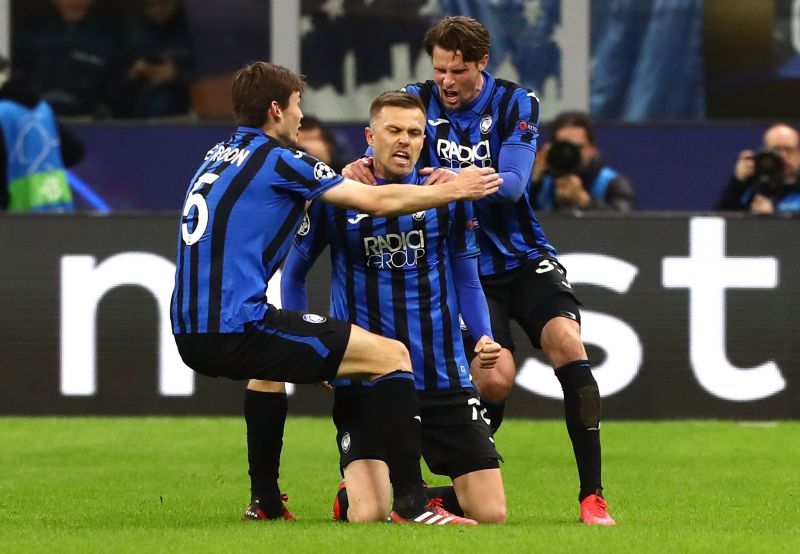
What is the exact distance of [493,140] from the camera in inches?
288

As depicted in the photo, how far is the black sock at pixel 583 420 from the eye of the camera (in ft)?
22.4

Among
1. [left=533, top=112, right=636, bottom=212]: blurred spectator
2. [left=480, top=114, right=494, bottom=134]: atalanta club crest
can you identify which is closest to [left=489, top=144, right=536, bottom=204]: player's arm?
[left=480, top=114, right=494, bottom=134]: atalanta club crest

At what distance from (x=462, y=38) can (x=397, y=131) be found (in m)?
0.58

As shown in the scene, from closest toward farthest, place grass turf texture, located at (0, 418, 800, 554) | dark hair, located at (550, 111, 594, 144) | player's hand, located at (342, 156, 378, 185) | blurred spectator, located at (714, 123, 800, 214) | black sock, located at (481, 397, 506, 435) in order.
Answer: grass turf texture, located at (0, 418, 800, 554), player's hand, located at (342, 156, 378, 185), black sock, located at (481, 397, 506, 435), blurred spectator, located at (714, 123, 800, 214), dark hair, located at (550, 111, 594, 144)

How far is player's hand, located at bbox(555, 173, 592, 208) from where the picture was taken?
11.6 m

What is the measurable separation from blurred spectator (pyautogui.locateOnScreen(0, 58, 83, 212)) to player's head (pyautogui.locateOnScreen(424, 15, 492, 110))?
5429 mm

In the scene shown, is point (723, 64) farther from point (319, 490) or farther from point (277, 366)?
point (277, 366)

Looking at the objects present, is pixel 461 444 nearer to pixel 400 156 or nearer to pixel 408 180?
pixel 408 180

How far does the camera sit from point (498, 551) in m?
5.72

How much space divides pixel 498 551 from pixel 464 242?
1648 mm

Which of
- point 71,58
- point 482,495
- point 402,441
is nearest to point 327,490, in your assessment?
point 482,495

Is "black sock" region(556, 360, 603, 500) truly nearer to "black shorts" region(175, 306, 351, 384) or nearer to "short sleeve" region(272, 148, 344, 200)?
"black shorts" region(175, 306, 351, 384)

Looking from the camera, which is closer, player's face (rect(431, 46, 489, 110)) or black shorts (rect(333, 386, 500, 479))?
black shorts (rect(333, 386, 500, 479))

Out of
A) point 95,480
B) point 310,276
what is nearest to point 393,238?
point 95,480
